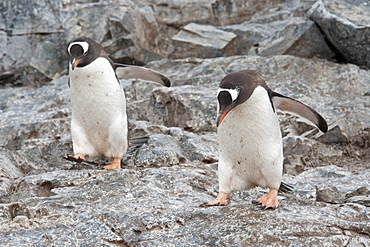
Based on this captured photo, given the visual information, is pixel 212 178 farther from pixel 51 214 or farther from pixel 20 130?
pixel 20 130

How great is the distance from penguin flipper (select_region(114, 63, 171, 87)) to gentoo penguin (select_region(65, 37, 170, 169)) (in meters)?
0.38

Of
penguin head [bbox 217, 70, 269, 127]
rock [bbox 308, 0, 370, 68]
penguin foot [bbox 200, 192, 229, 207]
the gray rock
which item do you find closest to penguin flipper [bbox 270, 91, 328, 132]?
penguin head [bbox 217, 70, 269, 127]

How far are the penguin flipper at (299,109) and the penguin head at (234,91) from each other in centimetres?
50

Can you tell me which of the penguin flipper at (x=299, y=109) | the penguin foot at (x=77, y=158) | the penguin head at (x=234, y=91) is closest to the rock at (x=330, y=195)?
the penguin flipper at (x=299, y=109)

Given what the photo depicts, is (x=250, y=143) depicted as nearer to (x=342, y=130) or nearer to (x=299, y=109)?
(x=299, y=109)

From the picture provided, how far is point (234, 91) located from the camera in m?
4.15

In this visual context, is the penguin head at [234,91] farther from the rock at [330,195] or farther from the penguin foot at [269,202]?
the rock at [330,195]

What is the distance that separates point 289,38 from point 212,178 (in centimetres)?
483

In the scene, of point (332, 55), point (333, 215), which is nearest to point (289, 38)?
point (332, 55)

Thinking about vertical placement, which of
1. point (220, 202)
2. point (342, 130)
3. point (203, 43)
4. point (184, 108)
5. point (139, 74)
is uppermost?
point (139, 74)

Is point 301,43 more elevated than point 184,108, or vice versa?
point 301,43

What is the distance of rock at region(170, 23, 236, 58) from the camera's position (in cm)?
1033

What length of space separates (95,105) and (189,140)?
1.34 m

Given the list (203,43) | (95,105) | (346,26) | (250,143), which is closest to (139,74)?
(95,105)
